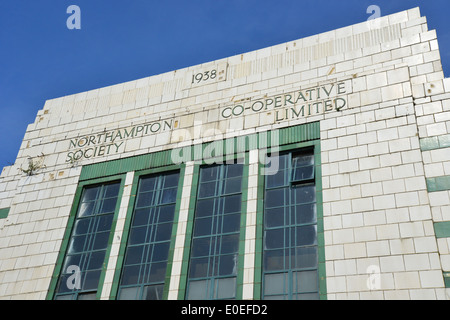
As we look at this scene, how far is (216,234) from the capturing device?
55.3 feet

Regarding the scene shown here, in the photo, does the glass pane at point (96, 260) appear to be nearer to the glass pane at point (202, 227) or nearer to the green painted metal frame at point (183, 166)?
the green painted metal frame at point (183, 166)

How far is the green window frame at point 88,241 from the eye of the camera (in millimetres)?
17641

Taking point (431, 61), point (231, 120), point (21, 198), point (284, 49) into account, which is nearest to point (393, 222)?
point (431, 61)

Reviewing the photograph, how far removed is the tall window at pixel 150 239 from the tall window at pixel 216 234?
39.9 inches

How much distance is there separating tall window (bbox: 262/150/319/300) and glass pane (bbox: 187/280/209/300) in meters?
1.80

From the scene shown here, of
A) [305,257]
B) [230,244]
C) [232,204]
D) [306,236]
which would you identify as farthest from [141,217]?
[305,257]

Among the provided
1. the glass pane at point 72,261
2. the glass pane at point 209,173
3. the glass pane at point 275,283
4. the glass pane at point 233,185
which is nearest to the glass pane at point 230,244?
the glass pane at point 275,283

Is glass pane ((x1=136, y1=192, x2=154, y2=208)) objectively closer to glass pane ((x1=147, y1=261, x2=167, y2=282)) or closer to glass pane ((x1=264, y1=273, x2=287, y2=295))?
glass pane ((x1=147, y1=261, x2=167, y2=282))

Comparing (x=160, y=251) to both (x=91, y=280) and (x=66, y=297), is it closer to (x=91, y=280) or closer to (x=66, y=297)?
(x=91, y=280)

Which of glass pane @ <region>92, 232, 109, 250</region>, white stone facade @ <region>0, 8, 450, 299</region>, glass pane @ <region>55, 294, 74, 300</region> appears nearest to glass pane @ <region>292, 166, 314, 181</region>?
white stone facade @ <region>0, 8, 450, 299</region>

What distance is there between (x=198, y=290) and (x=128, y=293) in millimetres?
2413

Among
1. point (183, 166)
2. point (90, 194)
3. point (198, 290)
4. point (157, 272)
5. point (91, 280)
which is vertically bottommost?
point (198, 290)
